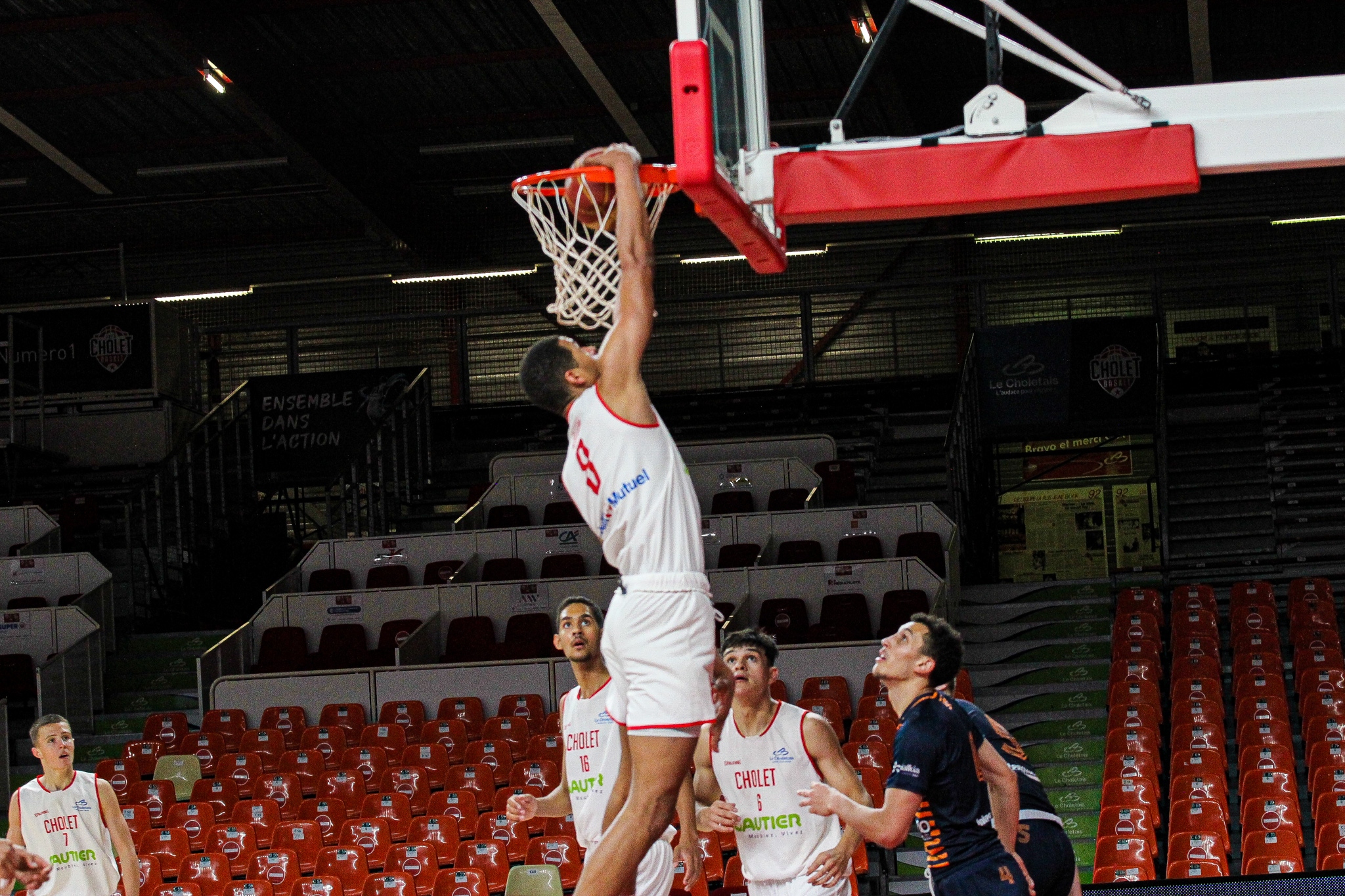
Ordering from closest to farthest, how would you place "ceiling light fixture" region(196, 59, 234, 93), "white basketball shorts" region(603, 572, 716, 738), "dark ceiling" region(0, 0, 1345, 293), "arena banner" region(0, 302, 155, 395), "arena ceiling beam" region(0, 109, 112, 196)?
"white basketball shorts" region(603, 572, 716, 738)
"ceiling light fixture" region(196, 59, 234, 93)
"dark ceiling" region(0, 0, 1345, 293)
"arena ceiling beam" region(0, 109, 112, 196)
"arena banner" region(0, 302, 155, 395)

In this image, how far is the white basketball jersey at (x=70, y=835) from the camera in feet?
24.6

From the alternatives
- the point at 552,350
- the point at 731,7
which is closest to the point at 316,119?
the point at 731,7

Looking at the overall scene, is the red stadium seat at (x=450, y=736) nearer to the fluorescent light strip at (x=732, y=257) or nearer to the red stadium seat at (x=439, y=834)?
the red stadium seat at (x=439, y=834)

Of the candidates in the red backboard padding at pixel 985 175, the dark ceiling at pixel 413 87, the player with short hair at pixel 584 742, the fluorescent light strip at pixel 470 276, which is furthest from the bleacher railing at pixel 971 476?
the red backboard padding at pixel 985 175

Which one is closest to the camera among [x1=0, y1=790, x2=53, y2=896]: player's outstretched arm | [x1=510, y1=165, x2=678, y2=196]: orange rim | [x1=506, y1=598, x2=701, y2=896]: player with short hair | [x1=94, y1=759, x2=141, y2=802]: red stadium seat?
[x1=510, y1=165, x2=678, y2=196]: orange rim

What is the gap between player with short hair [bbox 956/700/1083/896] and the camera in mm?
5129

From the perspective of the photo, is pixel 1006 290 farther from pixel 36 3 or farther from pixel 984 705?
pixel 36 3

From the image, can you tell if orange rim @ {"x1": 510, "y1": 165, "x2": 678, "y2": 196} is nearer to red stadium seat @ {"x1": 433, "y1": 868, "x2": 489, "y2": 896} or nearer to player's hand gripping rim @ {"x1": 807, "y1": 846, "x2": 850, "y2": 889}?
player's hand gripping rim @ {"x1": 807, "y1": 846, "x2": 850, "y2": 889}

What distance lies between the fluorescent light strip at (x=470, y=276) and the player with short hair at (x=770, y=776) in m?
15.8

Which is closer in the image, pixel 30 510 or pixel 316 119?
pixel 30 510

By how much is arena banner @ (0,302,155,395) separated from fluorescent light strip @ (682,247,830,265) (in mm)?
7230

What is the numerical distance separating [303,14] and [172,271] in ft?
25.7

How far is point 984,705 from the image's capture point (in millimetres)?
13117

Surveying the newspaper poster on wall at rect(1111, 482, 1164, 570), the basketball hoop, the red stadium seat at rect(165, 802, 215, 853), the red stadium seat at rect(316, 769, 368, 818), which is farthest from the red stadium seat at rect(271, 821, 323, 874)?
the newspaper poster on wall at rect(1111, 482, 1164, 570)
